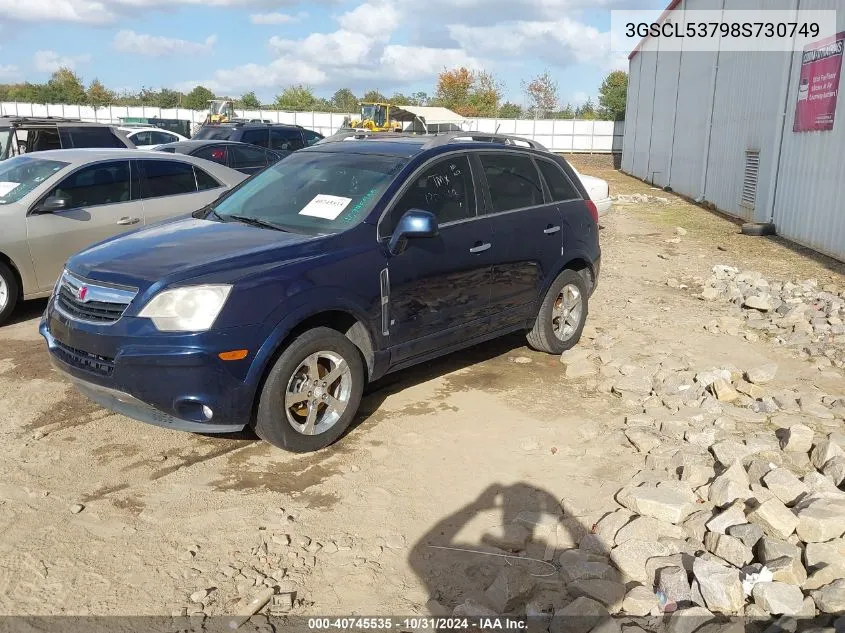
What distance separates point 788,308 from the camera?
821 centimetres

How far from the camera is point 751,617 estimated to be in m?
3.15

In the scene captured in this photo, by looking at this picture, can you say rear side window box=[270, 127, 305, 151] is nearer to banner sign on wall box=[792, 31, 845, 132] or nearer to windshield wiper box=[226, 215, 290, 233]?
banner sign on wall box=[792, 31, 845, 132]

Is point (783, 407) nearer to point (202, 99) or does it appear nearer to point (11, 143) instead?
point (11, 143)

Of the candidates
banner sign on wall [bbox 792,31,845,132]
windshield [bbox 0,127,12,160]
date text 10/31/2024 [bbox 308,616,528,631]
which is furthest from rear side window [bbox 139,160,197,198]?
banner sign on wall [bbox 792,31,845,132]

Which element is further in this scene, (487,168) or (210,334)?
(487,168)

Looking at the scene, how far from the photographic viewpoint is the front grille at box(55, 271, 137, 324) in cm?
421

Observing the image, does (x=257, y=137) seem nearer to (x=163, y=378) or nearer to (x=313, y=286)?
(x=313, y=286)

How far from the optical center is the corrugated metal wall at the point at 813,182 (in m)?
11.8

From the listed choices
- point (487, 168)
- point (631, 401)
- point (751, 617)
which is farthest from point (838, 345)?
point (751, 617)

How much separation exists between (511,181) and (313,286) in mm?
2331

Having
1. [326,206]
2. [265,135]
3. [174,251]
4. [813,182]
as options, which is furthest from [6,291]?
[813,182]

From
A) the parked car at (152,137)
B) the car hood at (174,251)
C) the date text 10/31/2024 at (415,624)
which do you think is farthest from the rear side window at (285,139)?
the date text 10/31/2024 at (415,624)

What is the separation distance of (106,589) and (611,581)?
224cm

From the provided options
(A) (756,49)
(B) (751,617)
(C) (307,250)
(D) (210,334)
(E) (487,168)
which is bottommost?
(B) (751,617)
